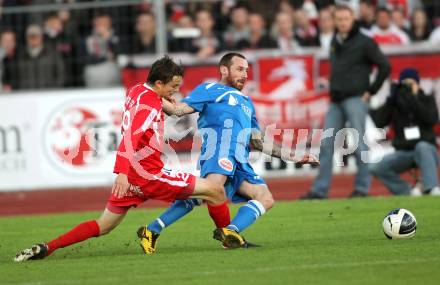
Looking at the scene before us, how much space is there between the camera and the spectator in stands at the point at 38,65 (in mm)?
18745

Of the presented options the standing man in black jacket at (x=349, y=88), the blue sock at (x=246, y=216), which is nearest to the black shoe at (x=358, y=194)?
the standing man in black jacket at (x=349, y=88)

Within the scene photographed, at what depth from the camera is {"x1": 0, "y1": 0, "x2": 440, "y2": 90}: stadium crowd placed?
18.7 metres

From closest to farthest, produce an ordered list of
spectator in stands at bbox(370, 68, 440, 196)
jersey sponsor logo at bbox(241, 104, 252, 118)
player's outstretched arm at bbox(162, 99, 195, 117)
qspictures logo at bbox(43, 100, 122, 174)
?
1. player's outstretched arm at bbox(162, 99, 195, 117)
2. jersey sponsor logo at bbox(241, 104, 252, 118)
3. spectator in stands at bbox(370, 68, 440, 196)
4. qspictures logo at bbox(43, 100, 122, 174)

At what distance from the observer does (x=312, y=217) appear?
1225 cm

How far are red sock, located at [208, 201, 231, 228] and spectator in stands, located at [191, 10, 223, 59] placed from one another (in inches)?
364

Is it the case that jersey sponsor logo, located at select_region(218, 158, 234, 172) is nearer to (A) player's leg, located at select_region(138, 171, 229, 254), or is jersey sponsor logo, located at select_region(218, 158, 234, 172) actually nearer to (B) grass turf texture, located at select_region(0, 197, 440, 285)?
(A) player's leg, located at select_region(138, 171, 229, 254)

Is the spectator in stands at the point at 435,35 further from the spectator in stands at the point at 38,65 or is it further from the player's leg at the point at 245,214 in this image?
the player's leg at the point at 245,214

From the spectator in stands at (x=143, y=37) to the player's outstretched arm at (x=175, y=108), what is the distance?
9349 mm

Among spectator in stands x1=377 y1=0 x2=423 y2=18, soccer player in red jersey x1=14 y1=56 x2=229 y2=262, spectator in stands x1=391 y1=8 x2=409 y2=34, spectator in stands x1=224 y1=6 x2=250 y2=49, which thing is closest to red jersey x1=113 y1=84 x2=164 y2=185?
soccer player in red jersey x1=14 y1=56 x2=229 y2=262

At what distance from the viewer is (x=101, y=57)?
18.8 metres

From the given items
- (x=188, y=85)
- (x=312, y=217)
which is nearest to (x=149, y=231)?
(x=312, y=217)

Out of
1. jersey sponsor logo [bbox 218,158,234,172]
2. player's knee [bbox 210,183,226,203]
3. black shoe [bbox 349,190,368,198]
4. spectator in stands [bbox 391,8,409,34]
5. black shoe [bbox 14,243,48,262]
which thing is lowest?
black shoe [bbox 349,190,368,198]

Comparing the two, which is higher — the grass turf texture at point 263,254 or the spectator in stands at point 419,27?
the spectator in stands at point 419,27

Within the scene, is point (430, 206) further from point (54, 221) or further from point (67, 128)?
point (67, 128)
